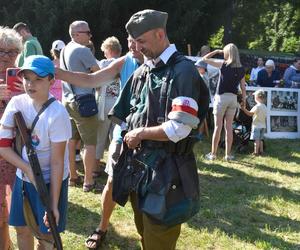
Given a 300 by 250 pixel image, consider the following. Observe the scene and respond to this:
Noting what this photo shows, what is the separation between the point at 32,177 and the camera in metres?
2.77

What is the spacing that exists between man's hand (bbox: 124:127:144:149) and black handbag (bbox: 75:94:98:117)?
2685mm

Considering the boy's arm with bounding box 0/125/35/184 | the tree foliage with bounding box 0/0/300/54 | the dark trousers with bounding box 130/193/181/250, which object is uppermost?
the tree foliage with bounding box 0/0/300/54

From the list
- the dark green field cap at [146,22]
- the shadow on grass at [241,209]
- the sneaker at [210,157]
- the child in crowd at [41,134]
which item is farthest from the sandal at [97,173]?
the dark green field cap at [146,22]

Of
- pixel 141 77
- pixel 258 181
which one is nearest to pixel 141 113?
pixel 141 77

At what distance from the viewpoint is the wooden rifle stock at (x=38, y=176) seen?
2.66 m

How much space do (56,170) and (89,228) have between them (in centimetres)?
199

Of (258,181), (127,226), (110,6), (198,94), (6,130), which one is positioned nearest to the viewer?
(198,94)

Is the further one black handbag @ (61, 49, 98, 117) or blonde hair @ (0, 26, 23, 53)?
black handbag @ (61, 49, 98, 117)

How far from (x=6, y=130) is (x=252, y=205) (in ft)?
11.9

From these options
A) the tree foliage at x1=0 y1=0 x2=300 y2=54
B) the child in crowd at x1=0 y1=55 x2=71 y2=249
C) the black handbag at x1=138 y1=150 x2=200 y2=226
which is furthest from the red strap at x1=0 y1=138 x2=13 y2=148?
the tree foliage at x1=0 y1=0 x2=300 y2=54

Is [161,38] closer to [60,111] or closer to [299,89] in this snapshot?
[60,111]

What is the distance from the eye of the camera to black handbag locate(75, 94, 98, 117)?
5.35m

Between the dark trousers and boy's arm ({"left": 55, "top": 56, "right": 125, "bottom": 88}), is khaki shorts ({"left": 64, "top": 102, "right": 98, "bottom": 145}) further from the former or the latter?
the dark trousers

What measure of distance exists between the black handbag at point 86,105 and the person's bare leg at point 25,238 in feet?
7.78
